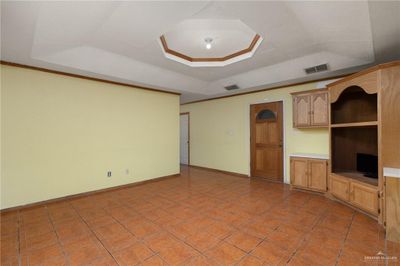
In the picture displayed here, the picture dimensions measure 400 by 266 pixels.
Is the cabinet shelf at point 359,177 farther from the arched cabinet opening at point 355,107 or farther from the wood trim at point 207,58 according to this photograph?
the wood trim at point 207,58

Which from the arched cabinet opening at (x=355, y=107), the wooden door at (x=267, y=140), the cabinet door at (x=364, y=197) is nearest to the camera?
the cabinet door at (x=364, y=197)

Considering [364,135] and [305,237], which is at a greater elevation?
[364,135]

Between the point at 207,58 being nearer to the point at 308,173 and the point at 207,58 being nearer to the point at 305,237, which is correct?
the point at 308,173

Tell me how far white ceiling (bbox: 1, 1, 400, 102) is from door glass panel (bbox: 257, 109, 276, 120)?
104cm

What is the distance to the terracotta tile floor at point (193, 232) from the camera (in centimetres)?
188

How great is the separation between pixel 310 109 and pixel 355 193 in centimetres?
173

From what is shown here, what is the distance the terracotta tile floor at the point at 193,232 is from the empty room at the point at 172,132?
0.02 metres

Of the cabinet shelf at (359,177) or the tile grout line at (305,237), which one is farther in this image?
the cabinet shelf at (359,177)

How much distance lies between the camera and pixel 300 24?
A: 2289mm

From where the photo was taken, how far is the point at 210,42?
3.00 meters

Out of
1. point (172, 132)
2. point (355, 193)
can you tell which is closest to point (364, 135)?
point (355, 193)

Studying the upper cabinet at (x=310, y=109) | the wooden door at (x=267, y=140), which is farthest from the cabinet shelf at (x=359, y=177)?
the wooden door at (x=267, y=140)

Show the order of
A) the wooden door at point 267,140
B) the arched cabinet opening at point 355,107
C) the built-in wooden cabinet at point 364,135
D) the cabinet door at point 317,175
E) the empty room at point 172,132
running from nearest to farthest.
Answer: the empty room at point 172,132 < the built-in wooden cabinet at point 364,135 < the arched cabinet opening at point 355,107 < the cabinet door at point 317,175 < the wooden door at point 267,140

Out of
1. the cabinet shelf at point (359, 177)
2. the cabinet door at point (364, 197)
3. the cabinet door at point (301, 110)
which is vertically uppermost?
the cabinet door at point (301, 110)
